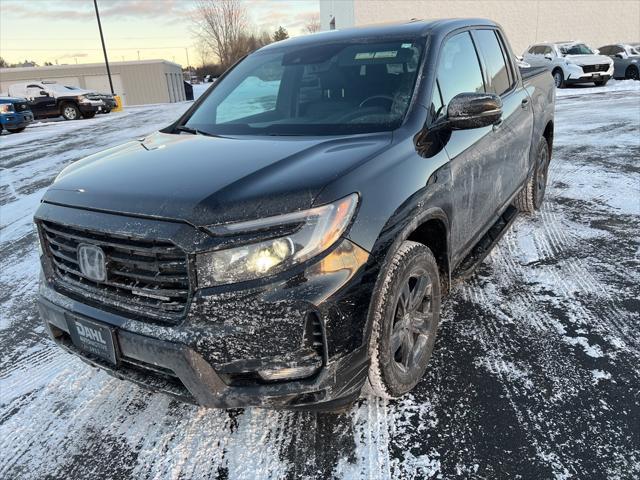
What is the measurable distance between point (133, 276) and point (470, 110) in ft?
6.00

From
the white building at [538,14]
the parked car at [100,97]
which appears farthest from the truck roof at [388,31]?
the white building at [538,14]

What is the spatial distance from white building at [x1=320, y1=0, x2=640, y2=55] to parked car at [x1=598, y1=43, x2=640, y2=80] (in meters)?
10.6

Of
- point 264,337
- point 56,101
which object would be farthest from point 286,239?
point 56,101

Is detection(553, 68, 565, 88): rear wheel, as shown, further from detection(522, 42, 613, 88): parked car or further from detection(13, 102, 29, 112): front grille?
detection(13, 102, 29, 112): front grille

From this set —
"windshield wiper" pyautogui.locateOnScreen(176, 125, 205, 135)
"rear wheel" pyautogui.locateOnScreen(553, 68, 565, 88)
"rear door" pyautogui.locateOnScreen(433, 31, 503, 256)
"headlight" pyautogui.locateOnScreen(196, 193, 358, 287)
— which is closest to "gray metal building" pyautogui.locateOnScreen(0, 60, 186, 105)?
"rear wheel" pyautogui.locateOnScreen(553, 68, 565, 88)

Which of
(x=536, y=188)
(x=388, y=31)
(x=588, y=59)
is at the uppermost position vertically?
(x=388, y=31)

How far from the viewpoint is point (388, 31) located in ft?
10.6

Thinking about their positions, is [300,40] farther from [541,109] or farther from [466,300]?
[541,109]

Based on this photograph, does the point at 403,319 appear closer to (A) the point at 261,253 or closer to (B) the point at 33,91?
(A) the point at 261,253

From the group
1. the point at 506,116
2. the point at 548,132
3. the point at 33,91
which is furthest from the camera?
the point at 33,91

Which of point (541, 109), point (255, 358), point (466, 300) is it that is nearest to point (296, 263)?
point (255, 358)

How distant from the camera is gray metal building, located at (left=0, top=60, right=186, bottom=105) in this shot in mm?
38875

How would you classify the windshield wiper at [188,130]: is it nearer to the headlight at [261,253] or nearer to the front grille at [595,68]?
the headlight at [261,253]

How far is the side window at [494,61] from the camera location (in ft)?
12.3
